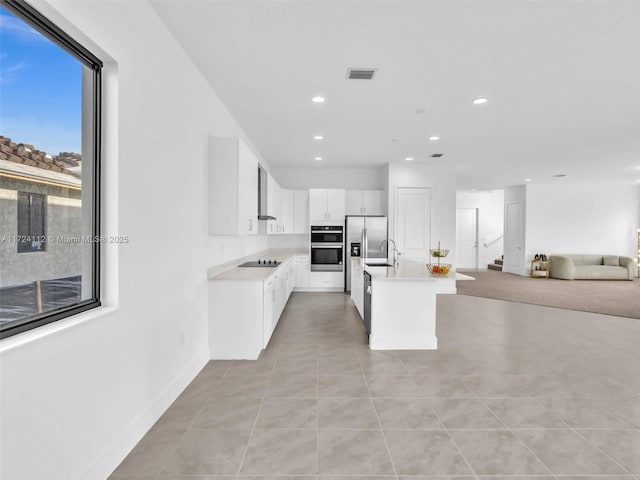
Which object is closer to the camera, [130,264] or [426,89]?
[130,264]

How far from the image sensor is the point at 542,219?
10.8 metres

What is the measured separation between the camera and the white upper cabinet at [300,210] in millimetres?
7727

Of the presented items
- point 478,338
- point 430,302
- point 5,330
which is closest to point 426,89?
point 430,302

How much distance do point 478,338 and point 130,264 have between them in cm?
414

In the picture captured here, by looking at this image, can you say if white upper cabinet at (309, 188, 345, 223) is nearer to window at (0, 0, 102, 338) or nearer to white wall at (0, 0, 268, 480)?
white wall at (0, 0, 268, 480)

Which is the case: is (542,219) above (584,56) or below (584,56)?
below

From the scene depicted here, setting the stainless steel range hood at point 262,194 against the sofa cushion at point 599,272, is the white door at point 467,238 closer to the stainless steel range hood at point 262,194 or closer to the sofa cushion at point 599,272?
the sofa cushion at point 599,272

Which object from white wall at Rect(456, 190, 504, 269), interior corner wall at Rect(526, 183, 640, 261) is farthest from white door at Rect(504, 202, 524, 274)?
white wall at Rect(456, 190, 504, 269)

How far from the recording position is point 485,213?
1310 centimetres

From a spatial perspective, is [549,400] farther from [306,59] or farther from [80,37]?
[80,37]

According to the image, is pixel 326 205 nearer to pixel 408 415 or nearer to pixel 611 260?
pixel 408 415

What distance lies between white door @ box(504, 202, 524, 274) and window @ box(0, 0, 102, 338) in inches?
469

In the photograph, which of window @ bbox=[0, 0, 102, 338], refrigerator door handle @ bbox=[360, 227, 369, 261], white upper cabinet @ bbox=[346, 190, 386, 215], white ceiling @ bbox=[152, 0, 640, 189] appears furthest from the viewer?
white upper cabinet @ bbox=[346, 190, 386, 215]

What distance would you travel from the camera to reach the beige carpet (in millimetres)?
6484
